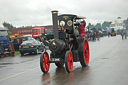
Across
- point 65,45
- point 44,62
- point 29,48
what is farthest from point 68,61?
point 29,48

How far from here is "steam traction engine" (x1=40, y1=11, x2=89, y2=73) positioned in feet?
34.2

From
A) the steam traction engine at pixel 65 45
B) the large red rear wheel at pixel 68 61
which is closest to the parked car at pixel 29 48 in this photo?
the steam traction engine at pixel 65 45

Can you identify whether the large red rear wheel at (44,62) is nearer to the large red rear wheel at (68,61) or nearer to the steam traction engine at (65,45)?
the steam traction engine at (65,45)

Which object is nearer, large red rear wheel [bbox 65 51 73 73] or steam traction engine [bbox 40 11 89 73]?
large red rear wheel [bbox 65 51 73 73]

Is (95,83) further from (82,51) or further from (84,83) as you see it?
(82,51)

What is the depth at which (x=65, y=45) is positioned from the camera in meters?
10.9

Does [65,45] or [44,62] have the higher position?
[65,45]

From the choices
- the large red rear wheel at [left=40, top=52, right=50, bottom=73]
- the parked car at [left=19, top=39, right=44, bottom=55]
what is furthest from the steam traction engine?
the parked car at [left=19, top=39, right=44, bottom=55]

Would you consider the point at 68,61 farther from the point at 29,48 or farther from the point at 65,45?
the point at 29,48

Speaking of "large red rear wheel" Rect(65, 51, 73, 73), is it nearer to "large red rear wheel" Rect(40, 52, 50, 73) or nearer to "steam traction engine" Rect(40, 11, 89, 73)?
"steam traction engine" Rect(40, 11, 89, 73)

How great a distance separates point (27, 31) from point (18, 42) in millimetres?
28349

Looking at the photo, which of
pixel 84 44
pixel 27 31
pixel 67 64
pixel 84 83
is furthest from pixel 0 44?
pixel 27 31

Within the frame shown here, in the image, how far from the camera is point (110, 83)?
25.4ft

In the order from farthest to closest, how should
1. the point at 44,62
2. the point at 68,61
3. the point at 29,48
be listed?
the point at 29,48 → the point at 44,62 → the point at 68,61
